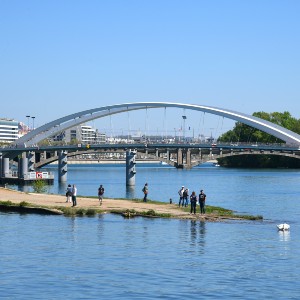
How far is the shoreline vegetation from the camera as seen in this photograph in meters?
43.7

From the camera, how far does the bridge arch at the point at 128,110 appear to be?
140m

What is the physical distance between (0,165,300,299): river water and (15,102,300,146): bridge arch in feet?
314

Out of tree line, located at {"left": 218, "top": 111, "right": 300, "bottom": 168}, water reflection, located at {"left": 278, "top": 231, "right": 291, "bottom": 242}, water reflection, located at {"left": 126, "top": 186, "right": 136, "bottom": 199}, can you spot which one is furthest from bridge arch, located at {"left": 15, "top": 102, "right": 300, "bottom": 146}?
water reflection, located at {"left": 278, "top": 231, "right": 291, "bottom": 242}

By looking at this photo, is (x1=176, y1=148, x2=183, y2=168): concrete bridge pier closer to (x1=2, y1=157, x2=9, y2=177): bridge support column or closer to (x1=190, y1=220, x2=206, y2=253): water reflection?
(x1=2, y1=157, x2=9, y2=177): bridge support column

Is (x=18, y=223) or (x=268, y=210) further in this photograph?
(x=268, y=210)

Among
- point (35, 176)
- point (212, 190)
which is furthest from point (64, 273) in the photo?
point (35, 176)

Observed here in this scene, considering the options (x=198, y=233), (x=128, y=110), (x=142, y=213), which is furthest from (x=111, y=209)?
(x=128, y=110)

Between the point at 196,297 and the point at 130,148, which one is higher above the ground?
the point at 130,148

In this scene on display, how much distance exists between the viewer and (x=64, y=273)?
1081 inches

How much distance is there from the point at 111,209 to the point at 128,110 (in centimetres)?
9834

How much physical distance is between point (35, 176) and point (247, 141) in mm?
82185

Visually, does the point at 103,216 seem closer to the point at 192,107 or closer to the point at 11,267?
the point at 11,267

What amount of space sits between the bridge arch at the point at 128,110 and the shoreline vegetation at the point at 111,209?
289ft

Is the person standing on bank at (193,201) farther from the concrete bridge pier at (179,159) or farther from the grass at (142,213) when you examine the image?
the concrete bridge pier at (179,159)
